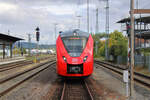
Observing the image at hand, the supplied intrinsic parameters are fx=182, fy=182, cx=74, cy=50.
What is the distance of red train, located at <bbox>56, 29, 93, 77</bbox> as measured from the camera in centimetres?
1047

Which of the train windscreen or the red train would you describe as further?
the train windscreen

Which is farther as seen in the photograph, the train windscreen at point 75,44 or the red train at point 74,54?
the train windscreen at point 75,44

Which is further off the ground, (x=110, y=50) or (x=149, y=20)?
(x=149, y=20)

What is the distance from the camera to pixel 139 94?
9172mm

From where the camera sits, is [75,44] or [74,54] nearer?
[74,54]

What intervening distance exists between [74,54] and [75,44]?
88 cm

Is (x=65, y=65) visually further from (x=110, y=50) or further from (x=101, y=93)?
(x=110, y=50)

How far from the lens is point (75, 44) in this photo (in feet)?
37.4

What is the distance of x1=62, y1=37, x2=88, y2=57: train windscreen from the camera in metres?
11.0

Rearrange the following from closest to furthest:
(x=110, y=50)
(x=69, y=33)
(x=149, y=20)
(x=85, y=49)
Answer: (x=85, y=49) → (x=69, y=33) → (x=149, y=20) → (x=110, y=50)

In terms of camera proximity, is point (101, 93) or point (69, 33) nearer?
point (101, 93)

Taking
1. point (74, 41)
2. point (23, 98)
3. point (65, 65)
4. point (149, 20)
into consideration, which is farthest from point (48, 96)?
point (149, 20)

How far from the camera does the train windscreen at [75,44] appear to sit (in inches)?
433

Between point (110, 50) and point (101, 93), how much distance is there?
78.1 feet
